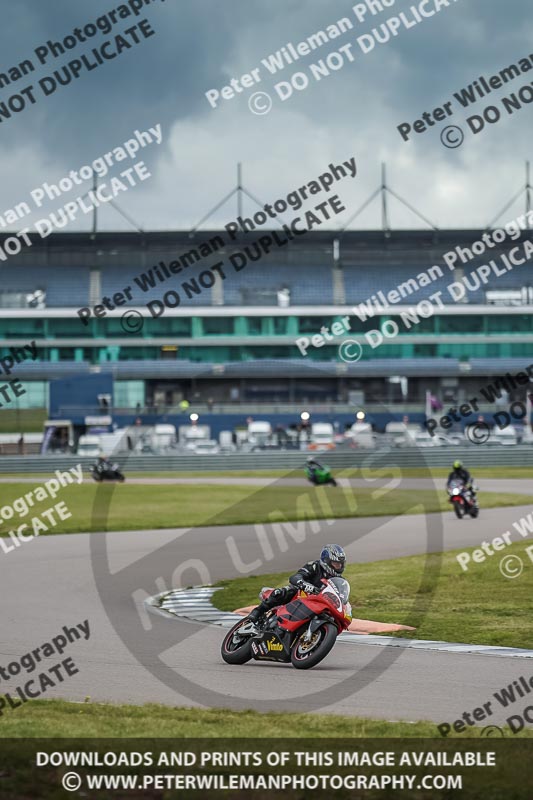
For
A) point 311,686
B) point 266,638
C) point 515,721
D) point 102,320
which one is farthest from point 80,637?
point 102,320

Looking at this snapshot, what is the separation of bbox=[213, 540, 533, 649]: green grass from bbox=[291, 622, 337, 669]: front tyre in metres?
2.70

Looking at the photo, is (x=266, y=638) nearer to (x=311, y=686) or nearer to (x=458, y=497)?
(x=311, y=686)

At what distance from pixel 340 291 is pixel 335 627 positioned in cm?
8082

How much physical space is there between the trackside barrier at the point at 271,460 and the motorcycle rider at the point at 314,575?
46.1 meters

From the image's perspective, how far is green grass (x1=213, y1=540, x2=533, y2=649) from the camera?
43.8 ft

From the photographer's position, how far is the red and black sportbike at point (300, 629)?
10508mm

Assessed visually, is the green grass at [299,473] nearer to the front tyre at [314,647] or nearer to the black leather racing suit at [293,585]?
the black leather racing suit at [293,585]

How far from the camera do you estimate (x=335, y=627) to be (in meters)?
10.5

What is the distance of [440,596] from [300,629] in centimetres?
609

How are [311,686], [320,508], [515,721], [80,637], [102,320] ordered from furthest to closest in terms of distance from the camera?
[102,320]
[320,508]
[80,637]
[311,686]
[515,721]

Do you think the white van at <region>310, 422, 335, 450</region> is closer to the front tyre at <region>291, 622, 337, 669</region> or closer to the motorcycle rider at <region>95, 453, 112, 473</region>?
the motorcycle rider at <region>95, 453, 112, 473</region>

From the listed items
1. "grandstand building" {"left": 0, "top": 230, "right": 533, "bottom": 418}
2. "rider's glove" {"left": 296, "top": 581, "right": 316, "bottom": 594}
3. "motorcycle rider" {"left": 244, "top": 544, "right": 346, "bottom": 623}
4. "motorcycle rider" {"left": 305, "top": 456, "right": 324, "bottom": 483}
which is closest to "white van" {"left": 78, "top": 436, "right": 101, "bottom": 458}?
"grandstand building" {"left": 0, "top": 230, "right": 533, "bottom": 418}

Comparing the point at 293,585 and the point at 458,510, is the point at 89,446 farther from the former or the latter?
the point at 293,585

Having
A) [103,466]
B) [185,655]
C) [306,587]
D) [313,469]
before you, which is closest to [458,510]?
[313,469]
